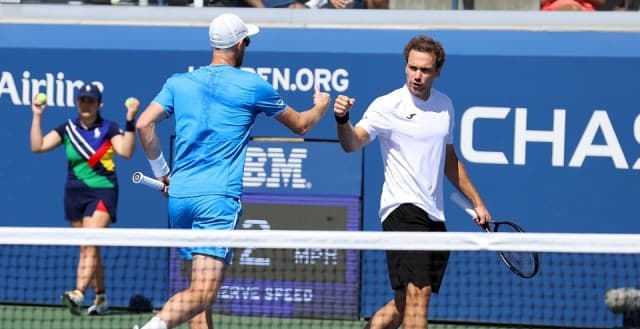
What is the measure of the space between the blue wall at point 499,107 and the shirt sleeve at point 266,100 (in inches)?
112

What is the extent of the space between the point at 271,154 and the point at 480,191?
1.45m

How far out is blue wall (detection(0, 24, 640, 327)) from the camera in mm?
9078

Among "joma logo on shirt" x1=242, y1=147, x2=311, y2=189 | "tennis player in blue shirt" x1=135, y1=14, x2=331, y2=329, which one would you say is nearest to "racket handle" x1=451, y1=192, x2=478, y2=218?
"tennis player in blue shirt" x1=135, y1=14, x2=331, y2=329

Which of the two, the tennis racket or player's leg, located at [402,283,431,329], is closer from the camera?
player's leg, located at [402,283,431,329]

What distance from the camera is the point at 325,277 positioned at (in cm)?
935

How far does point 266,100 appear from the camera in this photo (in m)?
6.50

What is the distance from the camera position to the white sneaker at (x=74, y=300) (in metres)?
9.26

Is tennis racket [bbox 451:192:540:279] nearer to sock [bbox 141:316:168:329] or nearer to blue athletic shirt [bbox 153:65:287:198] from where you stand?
blue athletic shirt [bbox 153:65:287:198]

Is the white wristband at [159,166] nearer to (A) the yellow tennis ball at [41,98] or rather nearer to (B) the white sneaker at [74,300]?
(B) the white sneaker at [74,300]

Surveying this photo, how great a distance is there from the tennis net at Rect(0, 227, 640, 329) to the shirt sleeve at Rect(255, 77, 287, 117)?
238cm

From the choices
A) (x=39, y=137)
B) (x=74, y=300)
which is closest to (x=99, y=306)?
(x=74, y=300)

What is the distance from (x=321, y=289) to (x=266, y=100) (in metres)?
3.11

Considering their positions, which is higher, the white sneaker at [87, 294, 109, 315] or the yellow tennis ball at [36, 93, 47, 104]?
the yellow tennis ball at [36, 93, 47, 104]

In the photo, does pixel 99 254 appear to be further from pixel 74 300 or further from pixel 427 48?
pixel 427 48
